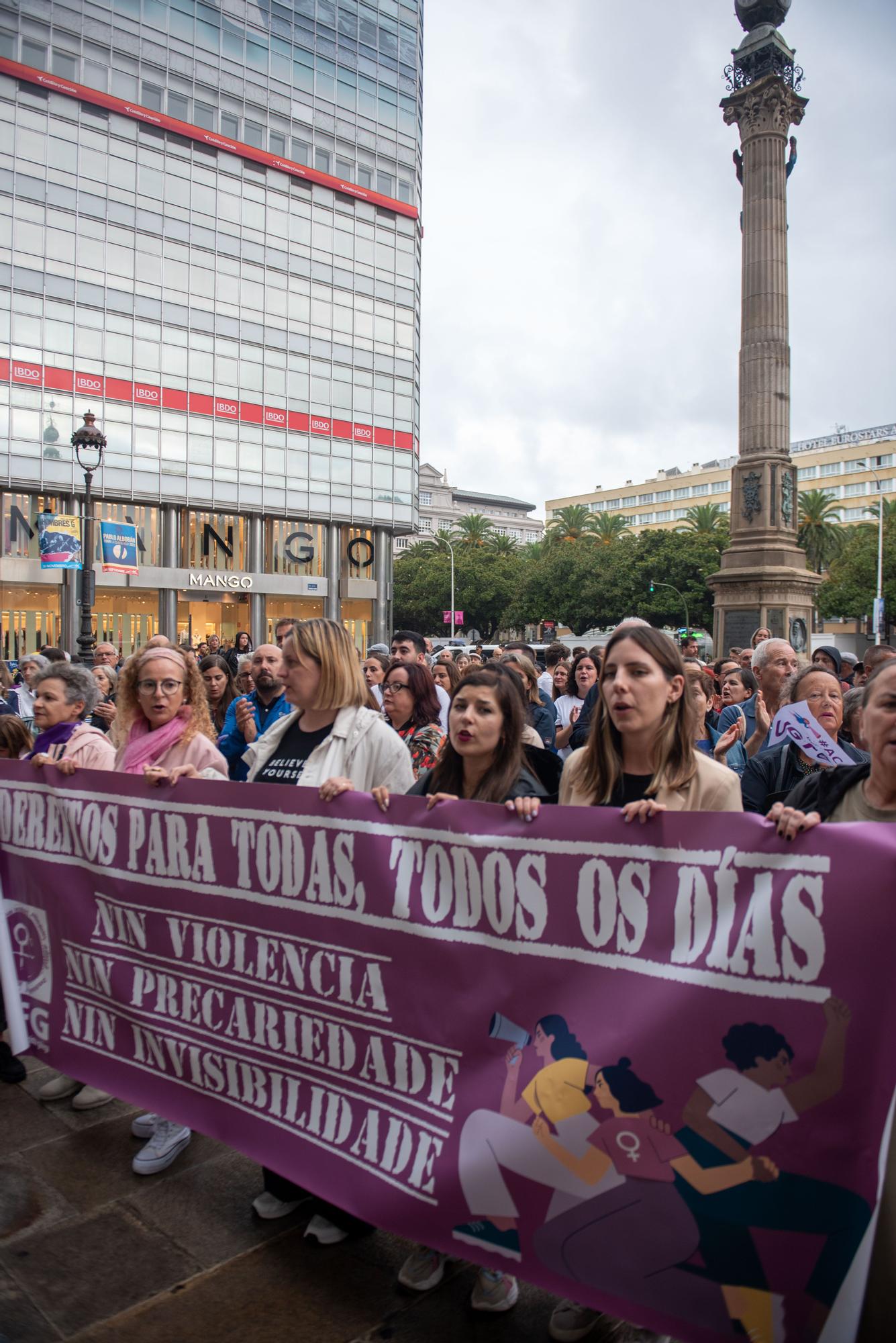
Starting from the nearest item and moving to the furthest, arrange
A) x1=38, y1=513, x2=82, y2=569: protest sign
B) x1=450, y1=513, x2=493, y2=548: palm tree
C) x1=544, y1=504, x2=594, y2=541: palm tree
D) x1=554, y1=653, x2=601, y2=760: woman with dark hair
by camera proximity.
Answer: x1=554, y1=653, x2=601, y2=760: woman with dark hair
x1=38, y1=513, x2=82, y2=569: protest sign
x1=450, y1=513, x2=493, y2=548: palm tree
x1=544, y1=504, x2=594, y2=541: palm tree

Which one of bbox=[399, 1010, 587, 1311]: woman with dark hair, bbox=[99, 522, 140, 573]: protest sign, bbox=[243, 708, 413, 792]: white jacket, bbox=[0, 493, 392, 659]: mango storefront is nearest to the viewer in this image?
bbox=[399, 1010, 587, 1311]: woman with dark hair

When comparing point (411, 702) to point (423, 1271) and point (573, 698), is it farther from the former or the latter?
point (573, 698)

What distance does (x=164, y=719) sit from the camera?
380 centimetres

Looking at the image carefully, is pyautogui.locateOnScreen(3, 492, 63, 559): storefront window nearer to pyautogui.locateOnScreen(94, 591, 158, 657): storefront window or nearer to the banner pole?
pyautogui.locateOnScreen(94, 591, 158, 657): storefront window

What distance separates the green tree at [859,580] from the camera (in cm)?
5038

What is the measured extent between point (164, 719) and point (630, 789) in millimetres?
2063

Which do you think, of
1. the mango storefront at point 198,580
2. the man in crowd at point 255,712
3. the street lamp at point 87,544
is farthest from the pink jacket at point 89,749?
the mango storefront at point 198,580

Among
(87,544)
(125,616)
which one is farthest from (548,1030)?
(125,616)

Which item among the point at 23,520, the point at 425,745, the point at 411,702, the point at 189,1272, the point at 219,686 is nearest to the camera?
the point at 189,1272

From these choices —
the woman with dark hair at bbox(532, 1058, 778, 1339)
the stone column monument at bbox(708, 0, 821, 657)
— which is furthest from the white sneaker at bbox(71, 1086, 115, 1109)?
the stone column monument at bbox(708, 0, 821, 657)

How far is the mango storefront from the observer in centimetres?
3647

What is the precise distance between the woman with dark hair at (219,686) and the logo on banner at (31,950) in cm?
300

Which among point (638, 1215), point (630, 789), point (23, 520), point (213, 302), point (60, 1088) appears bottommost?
point (60, 1088)

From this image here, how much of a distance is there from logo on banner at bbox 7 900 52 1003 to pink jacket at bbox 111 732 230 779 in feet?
2.65
